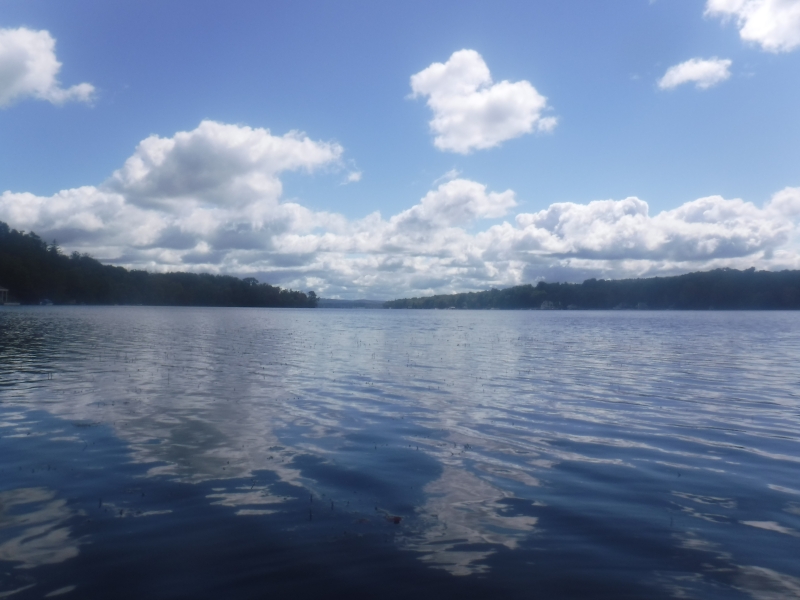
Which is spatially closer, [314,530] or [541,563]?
[541,563]

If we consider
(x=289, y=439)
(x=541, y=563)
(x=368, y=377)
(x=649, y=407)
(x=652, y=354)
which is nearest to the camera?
(x=541, y=563)

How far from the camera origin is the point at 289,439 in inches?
536

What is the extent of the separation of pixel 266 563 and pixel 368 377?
1734cm

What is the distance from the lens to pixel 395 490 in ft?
33.0

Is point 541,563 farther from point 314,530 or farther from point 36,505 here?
point 36,505

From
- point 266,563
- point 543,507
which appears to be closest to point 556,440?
point 543,507

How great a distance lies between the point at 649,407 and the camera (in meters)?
18.3

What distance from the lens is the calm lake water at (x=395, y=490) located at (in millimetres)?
6969

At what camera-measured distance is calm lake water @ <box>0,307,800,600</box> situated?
274 inches

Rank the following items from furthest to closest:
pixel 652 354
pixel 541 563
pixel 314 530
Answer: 1. pixel 652 354
2. pixel 314 530
3. pixel 541 563

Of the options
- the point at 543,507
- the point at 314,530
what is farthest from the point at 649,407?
the point at 314,530

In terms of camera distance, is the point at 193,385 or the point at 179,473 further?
the point at 193,385

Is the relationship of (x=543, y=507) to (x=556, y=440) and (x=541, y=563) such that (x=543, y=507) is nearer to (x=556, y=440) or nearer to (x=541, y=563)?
(x=541, y=563)

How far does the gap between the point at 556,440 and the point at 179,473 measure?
7.99 meters
